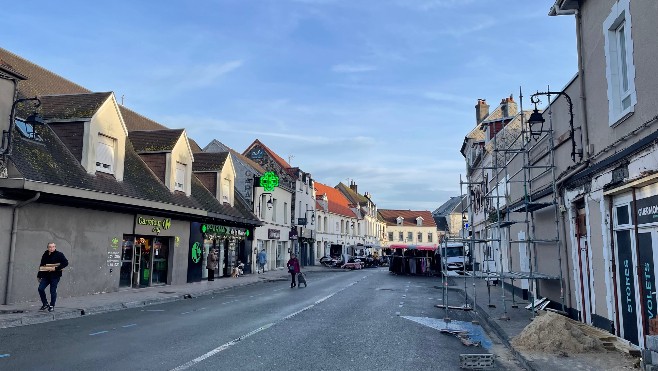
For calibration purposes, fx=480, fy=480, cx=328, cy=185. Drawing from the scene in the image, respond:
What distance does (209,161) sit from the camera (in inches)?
1162

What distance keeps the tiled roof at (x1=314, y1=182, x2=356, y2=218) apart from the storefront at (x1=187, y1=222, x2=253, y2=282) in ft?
86.9

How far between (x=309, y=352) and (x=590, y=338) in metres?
4.78

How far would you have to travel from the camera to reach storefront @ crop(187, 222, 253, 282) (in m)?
24.2

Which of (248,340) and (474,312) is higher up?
(248,340)

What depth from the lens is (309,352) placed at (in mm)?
8125

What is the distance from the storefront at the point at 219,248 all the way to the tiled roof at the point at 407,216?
205 ft

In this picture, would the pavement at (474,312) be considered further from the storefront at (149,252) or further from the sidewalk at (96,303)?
the storefront at (149,252)

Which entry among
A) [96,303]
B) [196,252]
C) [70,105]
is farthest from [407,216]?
[96,303]

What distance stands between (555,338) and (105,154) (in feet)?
55.1

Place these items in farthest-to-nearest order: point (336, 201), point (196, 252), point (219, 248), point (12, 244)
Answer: point (336, 201) < point (219, 248) < point (196, 252) < point (12, 244)

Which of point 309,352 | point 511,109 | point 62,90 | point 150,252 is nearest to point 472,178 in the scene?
point 511,109

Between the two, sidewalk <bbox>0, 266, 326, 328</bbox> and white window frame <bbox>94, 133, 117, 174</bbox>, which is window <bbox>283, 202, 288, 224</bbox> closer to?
sidewalk <bbox>0, 266, 326, 328</bbox>

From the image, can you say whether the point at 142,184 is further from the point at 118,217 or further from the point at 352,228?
the point at 352,228

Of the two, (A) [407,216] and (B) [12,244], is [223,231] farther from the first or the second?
(A) [407,216]
